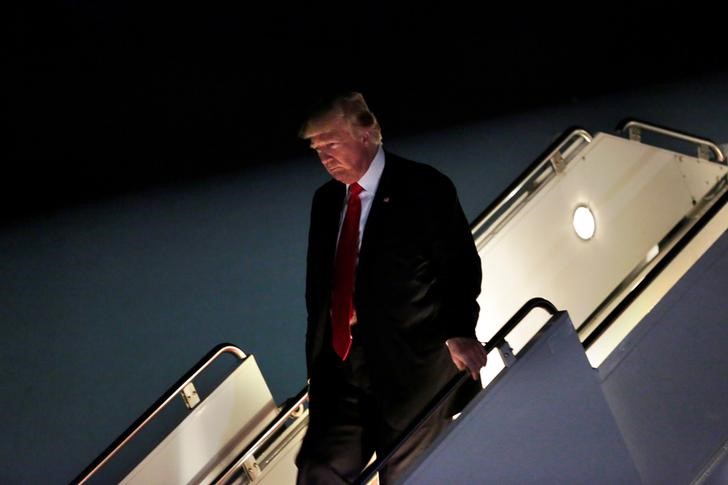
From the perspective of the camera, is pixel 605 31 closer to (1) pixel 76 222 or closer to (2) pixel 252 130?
(2) pixel 252 130

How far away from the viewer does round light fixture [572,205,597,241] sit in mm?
6371

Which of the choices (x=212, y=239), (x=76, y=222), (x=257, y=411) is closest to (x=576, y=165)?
(x=257, y=411)

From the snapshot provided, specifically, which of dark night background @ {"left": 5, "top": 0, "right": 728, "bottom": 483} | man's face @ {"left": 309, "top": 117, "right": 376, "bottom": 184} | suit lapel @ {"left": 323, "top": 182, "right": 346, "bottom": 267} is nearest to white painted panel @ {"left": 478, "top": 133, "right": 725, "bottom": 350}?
dark night background @ {"left": 5, "top": 0, "right": 728, "bottom": 483}

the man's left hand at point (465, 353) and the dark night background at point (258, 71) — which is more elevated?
the dark night background at point (258, 71)

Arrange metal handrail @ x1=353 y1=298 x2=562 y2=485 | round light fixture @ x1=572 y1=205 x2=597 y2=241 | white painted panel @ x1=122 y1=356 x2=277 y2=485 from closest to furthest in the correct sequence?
metal handrail @ x1=353 y1=298 x2=562 y2=485
white painted panel @ x1=122 y1=356 x2=277 y2=485
round light fixture @ x1=572 y1=205 x2=597 y2=241

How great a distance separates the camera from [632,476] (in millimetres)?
4707

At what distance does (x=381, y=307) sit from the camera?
161 inches

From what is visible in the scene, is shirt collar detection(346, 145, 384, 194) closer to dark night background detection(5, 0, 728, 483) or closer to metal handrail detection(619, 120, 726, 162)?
metal handrail detection(619, 120, 726, 162)

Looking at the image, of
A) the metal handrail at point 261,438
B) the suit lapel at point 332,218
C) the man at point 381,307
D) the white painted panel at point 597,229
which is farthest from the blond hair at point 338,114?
the white painted panel at point 597,229

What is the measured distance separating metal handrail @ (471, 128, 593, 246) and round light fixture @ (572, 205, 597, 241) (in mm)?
234

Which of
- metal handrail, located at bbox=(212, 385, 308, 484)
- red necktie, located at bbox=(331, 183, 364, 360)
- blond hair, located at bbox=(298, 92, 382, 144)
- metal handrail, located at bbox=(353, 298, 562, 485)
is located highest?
blond hair, located at bbox=(298, 92, 382, 144)

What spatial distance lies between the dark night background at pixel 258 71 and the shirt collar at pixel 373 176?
4.19m

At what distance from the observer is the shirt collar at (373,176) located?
4.19 metres

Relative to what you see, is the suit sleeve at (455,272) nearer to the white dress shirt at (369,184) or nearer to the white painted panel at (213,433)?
the white dress shirt at (369,184)
